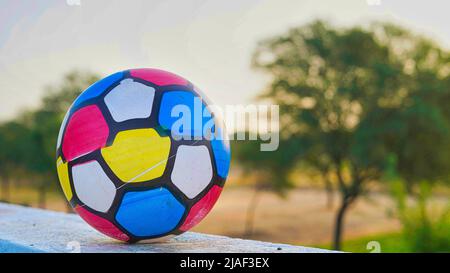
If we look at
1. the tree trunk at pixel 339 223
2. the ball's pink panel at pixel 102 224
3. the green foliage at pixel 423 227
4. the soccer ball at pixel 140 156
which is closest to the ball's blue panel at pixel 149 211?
the soccer ball at pixel 140 156

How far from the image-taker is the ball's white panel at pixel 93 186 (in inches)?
204

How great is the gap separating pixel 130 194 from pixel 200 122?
922 millimetres

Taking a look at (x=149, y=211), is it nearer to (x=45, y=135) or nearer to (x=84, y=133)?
(x=84, y=133)

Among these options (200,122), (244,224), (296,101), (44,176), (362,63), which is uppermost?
(362,63)

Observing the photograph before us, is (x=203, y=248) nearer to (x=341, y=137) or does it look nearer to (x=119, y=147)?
(x=119, y=147)

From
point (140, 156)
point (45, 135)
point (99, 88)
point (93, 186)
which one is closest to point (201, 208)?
point (140, 156)

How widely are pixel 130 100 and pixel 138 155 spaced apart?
1.73 ft

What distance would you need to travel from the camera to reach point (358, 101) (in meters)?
22.7

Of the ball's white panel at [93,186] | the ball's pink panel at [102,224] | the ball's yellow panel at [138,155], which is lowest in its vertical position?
the ball's pink panel at [102,224]

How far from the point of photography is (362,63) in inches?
900

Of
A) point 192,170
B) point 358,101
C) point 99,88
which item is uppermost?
point 358,101

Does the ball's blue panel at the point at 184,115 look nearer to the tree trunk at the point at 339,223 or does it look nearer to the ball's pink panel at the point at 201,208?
the ball's pink panel at the point at 201,208
